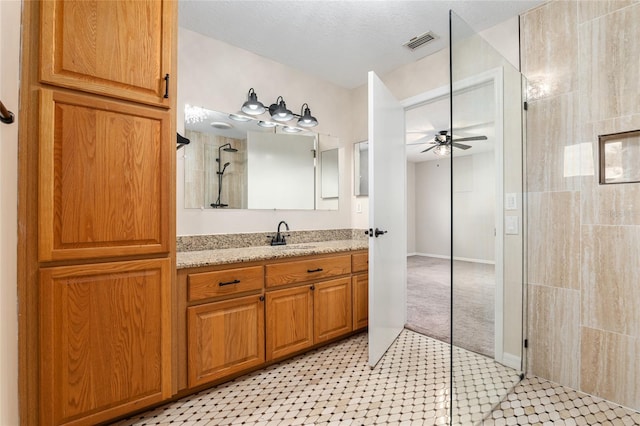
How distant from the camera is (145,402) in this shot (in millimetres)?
1471

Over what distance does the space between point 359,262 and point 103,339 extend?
1851 millimetres

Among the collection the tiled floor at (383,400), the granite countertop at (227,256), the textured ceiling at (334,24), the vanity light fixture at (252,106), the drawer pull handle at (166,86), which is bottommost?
the tiled floor at (383,400)

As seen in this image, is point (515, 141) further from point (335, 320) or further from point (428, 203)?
point (428, 203)

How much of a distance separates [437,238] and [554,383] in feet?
19.1

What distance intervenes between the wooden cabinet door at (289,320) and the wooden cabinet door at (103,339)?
0.68m

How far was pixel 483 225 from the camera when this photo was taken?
1.77 metres

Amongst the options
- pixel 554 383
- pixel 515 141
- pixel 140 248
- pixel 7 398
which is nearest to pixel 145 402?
pixel 7 398

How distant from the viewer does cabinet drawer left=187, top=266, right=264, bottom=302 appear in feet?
5.66

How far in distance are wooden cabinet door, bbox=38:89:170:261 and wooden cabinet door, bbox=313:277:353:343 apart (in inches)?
48.3

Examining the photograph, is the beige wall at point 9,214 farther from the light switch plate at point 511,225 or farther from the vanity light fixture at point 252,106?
the light switch plate at point 511,225

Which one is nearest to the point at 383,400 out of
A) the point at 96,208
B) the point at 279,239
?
the point at 279,239

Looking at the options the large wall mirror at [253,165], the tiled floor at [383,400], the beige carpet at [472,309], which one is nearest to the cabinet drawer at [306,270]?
the tiled floor at [383,400]

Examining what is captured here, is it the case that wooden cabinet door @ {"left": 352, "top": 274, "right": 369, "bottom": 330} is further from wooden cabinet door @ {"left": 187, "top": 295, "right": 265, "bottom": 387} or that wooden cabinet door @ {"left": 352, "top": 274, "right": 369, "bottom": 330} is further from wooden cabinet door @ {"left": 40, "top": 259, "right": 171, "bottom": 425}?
wooden cabinet door @ {"left": 40, "top": 259, "right": 171, "bottom": 425}

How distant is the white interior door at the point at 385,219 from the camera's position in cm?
218
